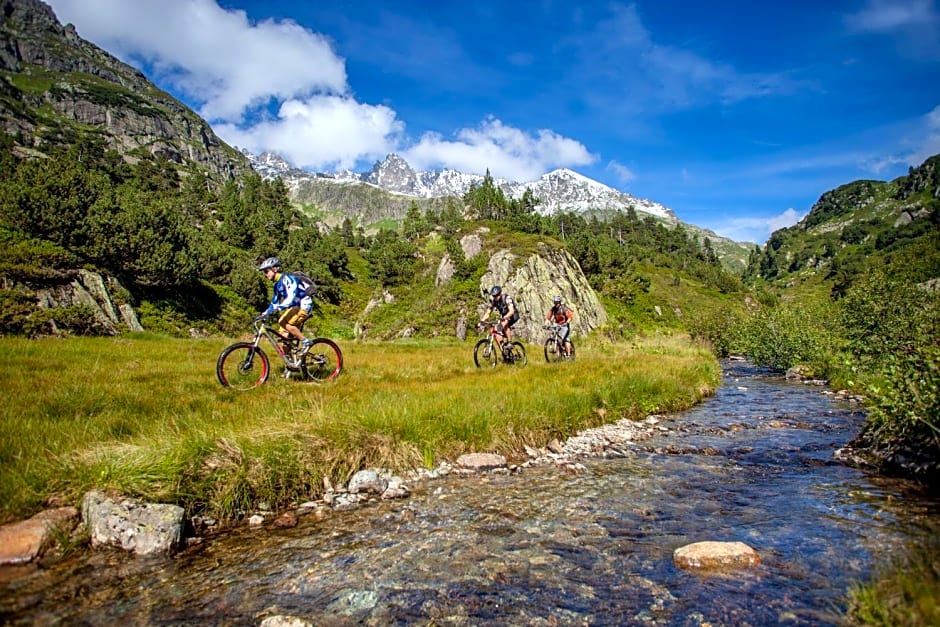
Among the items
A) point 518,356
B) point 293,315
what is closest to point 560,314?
point 518,356

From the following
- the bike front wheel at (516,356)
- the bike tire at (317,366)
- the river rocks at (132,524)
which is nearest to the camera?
the river rocks at (132,524)

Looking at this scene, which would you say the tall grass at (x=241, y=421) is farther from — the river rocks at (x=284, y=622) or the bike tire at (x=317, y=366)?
the river rocks at (x=284, y=622)

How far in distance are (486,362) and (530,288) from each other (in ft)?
110

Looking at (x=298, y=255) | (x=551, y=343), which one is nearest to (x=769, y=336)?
(x=551, y=343)

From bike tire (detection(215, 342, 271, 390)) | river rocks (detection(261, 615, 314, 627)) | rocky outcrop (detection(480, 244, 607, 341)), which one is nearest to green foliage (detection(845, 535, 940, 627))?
river rocks (detection(261, 615, 314, 627))

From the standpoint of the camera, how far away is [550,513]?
20.7 ft

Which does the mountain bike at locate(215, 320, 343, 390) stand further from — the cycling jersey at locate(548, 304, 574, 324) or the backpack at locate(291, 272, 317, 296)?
the cycling jersey at locate(548, 304, 574, 324)

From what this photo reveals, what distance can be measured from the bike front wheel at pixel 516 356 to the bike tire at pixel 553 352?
1760 millimetres

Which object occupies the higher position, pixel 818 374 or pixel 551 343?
pixel 551 343

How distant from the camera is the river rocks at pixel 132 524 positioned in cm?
509

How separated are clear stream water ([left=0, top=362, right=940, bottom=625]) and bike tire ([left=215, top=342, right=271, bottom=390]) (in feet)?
24.4

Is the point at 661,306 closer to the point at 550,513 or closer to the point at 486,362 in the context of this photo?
the point at 486,362

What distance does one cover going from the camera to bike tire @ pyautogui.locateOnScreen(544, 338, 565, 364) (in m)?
21.4

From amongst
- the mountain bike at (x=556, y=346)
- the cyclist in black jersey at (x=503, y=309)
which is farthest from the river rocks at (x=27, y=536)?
the mountain bike at (x=556, y=346)
